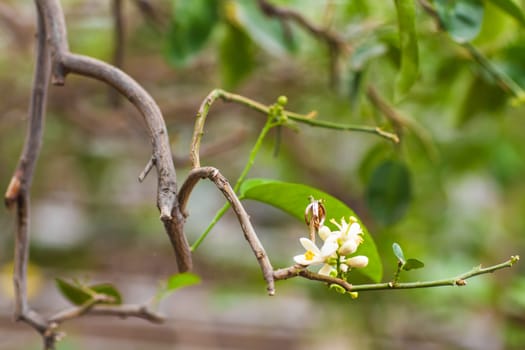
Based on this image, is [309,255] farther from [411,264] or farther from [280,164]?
[280,164]

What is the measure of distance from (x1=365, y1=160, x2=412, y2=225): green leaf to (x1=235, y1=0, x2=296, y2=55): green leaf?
175 mm

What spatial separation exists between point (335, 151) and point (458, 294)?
597 mm

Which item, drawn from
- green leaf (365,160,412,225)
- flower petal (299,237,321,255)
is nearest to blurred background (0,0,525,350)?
green leaf (365,160,412,225)

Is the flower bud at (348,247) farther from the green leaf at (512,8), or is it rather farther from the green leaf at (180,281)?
the green leaf at (512,8)

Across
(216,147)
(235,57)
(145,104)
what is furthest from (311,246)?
(216,147)

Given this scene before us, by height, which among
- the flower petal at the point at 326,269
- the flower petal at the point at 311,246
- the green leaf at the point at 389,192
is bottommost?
the flower petal at the point at 326,269

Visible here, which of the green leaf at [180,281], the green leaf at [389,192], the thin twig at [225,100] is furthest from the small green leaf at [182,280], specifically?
the green leaf at [389,192]

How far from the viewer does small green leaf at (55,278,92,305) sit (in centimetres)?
53

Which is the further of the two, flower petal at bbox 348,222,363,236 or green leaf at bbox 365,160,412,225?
green leaf at bbox 365,160,412,225

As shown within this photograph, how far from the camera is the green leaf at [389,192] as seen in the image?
0.66m

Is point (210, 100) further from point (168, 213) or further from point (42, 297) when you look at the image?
point (42, 297)

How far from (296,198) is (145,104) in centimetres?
11

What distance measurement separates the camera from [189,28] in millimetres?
677

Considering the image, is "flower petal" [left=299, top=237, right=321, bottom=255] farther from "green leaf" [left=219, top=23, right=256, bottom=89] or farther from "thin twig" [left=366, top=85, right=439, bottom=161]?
"green leaf" [left=219, top=23, right=256, bottom=89]
